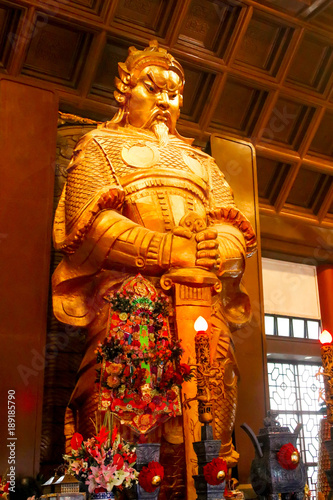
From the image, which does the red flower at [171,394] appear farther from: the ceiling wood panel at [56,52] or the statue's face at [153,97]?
the ceiling wood panel at [56,52]

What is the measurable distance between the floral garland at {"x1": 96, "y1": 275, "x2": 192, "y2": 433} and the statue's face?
172 cm

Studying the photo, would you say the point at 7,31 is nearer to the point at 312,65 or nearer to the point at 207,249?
the point at 207,249

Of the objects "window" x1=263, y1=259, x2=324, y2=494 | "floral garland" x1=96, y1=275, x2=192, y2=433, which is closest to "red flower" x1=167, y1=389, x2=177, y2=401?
"floral garland" x1=96, y1=275, x2=192, y2=433

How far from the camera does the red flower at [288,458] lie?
2.62 metres

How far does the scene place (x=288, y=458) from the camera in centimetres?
262

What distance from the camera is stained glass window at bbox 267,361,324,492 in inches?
249

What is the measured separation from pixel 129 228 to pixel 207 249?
0.48 m

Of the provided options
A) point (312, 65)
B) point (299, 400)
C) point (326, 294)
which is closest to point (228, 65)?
point (312, 65)

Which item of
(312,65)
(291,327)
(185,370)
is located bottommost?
(185,370)

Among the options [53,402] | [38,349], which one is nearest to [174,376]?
[38,349]

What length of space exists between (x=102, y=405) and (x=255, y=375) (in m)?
1.87

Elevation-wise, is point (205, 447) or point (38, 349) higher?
point (38, 349)

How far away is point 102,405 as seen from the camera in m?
3.20

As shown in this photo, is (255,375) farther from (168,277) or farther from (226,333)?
(168,277)
